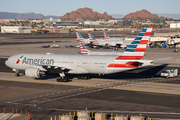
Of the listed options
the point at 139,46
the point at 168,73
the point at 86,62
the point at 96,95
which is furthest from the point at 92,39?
the point at 96,95

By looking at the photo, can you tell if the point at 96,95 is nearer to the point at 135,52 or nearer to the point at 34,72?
the point at 135,52

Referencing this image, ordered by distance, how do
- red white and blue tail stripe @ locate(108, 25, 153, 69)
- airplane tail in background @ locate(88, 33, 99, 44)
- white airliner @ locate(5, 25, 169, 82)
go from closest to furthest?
red white and blue tail stripe @ locate(108, 25, 153, 69), white airliner @ locate(5, 25, 169, 82), airplane tail in background @ locate(88, 33, 99, 44)

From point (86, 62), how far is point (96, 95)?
1153 cm

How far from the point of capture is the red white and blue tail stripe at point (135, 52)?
47009mm

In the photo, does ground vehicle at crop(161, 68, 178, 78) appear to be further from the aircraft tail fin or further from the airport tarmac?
the aircraft tail fin

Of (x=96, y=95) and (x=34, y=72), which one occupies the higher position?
(x=34, y=72)

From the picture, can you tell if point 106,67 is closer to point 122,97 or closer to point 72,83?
point 72,83

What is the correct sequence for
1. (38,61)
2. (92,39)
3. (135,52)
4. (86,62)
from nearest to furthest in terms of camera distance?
(135,52)
(86,62)
(38,61)
(92,39)

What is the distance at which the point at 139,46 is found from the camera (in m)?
47.4

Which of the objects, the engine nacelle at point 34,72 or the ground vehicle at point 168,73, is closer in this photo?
the engine nacelle at point 34,72

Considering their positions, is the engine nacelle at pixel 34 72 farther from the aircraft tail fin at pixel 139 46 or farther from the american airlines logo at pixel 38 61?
the aircraft tail fin at pixel 139 46

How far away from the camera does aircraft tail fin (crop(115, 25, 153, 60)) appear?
154 feet

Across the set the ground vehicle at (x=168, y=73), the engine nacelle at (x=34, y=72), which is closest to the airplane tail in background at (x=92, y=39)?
the ground vehicle at (x=168, y=73)

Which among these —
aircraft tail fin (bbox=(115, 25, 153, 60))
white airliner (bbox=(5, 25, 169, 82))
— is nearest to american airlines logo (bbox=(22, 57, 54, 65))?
white airliner (bbox=(5, 25, 169, 82))
